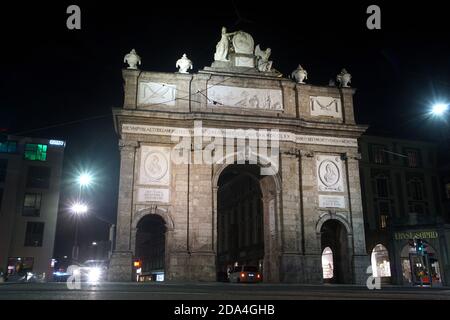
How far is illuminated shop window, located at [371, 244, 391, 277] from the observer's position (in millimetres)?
38763

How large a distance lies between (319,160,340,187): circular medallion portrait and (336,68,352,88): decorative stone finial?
21.2 feet

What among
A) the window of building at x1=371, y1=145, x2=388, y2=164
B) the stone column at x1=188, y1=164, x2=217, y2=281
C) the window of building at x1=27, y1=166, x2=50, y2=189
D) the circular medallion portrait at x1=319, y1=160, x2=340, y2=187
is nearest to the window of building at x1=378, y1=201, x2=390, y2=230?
the window of building at x1=371, y1=145, x2=388, y2=164

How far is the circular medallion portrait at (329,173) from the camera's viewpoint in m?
31.1

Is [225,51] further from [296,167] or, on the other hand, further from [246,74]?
[296,167]

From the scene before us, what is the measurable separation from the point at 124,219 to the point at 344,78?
19434 mm

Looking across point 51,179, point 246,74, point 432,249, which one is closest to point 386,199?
point 432,249

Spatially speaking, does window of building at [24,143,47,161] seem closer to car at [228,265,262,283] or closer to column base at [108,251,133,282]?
column base at [108,251,133,282]

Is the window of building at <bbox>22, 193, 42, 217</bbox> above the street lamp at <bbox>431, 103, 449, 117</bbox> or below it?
Result: above

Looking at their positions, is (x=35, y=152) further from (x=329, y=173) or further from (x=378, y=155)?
(x=378, y=155)

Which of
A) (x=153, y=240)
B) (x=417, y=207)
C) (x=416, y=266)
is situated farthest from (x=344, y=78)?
(x=153, y=240)

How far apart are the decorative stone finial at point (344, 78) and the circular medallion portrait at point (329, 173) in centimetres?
645

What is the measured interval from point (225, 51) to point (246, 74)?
2.52 meters

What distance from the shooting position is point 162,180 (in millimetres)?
28484

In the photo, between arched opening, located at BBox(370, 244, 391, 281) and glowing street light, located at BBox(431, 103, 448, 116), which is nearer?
glowing street light, located at BBox(431, 103, 448, 116)
